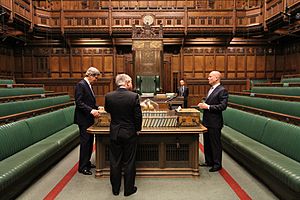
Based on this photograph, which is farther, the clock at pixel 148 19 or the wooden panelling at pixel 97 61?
the wooden panelling at pixel 97 61

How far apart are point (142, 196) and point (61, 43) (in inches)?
456

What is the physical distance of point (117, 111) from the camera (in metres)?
2.81

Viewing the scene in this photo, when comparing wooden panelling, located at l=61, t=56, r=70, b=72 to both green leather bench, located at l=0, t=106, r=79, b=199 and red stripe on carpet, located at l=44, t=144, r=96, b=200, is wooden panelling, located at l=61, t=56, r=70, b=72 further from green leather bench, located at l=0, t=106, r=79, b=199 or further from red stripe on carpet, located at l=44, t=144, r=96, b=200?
red stripe on carpet, located at l=44, t=144, r=96, b=200

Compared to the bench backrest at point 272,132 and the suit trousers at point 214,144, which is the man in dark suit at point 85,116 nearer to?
the suit trousers at point 214,144

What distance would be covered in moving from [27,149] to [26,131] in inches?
14.8

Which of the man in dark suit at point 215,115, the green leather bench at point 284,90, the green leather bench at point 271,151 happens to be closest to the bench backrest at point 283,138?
the green leather bench at point 271,151

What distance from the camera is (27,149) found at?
138 inches

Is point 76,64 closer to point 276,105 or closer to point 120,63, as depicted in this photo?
point 120,63

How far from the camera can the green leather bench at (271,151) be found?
8.32 ft

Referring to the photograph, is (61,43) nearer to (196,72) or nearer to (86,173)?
(196,72)

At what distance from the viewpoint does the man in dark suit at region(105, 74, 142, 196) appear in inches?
110

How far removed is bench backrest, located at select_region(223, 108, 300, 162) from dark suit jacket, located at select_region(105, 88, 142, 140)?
1.97m

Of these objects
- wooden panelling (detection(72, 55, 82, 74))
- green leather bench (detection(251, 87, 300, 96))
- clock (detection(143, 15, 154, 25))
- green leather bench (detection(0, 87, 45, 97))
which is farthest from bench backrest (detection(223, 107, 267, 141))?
wooden panelling (detection(72, 55, 82, 74))

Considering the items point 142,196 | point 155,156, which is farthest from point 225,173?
point 142,196
